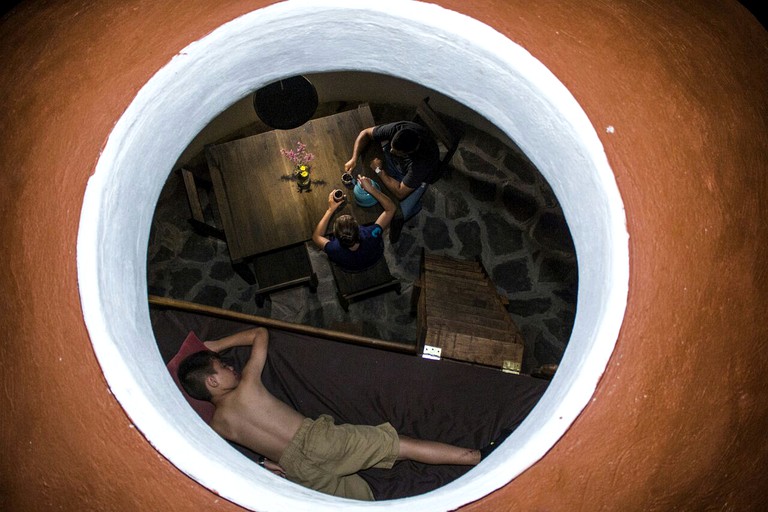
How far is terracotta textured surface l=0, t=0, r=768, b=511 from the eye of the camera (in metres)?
1.47

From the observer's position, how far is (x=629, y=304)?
149cm

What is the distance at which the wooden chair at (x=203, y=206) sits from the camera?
4430 millimetres

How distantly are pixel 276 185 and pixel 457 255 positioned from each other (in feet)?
6.03

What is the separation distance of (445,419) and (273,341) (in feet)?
4.51

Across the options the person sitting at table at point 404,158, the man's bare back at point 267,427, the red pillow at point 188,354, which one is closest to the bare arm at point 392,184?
the person sitting at table at point 404,158

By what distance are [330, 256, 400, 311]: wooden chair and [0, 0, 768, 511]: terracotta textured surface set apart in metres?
2.96

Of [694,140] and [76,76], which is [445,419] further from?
[76,76]

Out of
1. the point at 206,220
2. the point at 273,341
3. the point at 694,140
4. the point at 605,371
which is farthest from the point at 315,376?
the point at 694,140

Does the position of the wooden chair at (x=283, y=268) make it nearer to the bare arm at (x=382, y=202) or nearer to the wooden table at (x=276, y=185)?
the wooden table at (x=276, y=185)

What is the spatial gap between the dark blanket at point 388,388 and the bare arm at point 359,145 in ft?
4.69

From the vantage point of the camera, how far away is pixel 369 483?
370 cm

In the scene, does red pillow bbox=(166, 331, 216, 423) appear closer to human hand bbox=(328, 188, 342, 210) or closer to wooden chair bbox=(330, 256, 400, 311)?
wooden chair bbox=(330, 256, 400, 311)

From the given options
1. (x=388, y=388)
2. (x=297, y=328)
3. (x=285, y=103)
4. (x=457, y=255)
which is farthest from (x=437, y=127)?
(x=388, y=388)

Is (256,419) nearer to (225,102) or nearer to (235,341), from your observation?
(235,341)
